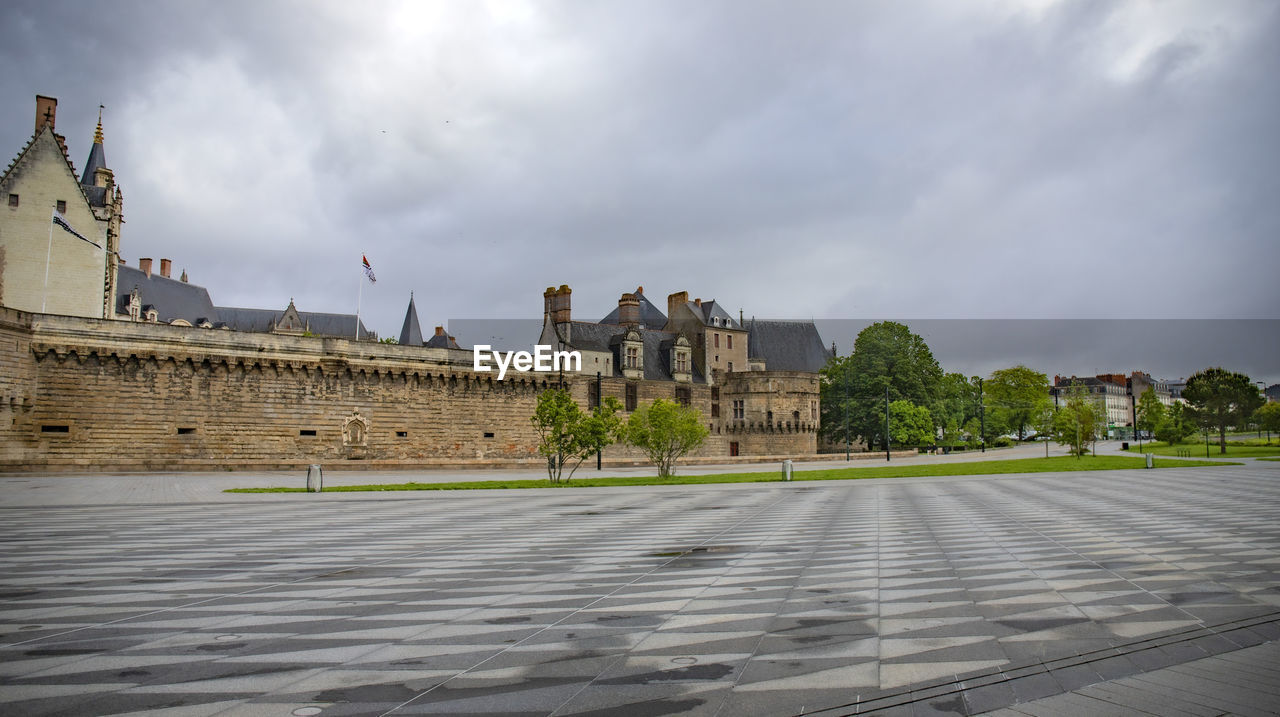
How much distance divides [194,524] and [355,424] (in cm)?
2823

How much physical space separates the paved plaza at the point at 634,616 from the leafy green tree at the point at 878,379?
168 feet

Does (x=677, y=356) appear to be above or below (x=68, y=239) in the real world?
below

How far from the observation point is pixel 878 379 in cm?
6581

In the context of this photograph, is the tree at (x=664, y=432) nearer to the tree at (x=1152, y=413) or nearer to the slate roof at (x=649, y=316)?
the slate roof at (x=649, y=316)

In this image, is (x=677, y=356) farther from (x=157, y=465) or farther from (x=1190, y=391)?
(x=1190, y=391)

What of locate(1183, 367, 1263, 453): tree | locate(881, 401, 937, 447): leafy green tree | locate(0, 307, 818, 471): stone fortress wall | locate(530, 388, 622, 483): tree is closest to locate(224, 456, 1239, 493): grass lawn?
locate(530, 388, 622, 483): tree

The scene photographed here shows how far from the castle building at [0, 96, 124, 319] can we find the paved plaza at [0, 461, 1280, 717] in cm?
3378

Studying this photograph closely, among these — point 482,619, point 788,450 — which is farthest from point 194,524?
point 788,450

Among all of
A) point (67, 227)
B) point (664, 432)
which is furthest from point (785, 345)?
point (67, 227)

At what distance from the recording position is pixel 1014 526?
47.0ft

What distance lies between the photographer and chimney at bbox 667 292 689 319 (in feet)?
221

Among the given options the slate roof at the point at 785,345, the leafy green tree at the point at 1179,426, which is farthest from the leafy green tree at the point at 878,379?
the leafy green tree at the point at 1179,426

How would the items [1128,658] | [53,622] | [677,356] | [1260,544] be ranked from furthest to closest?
[677,356] → [1260,544] → [53,622] → [1128,658]

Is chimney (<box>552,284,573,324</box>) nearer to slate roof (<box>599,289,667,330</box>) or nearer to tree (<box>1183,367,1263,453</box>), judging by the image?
slate roof (<box>599,289,667,330</box>)
